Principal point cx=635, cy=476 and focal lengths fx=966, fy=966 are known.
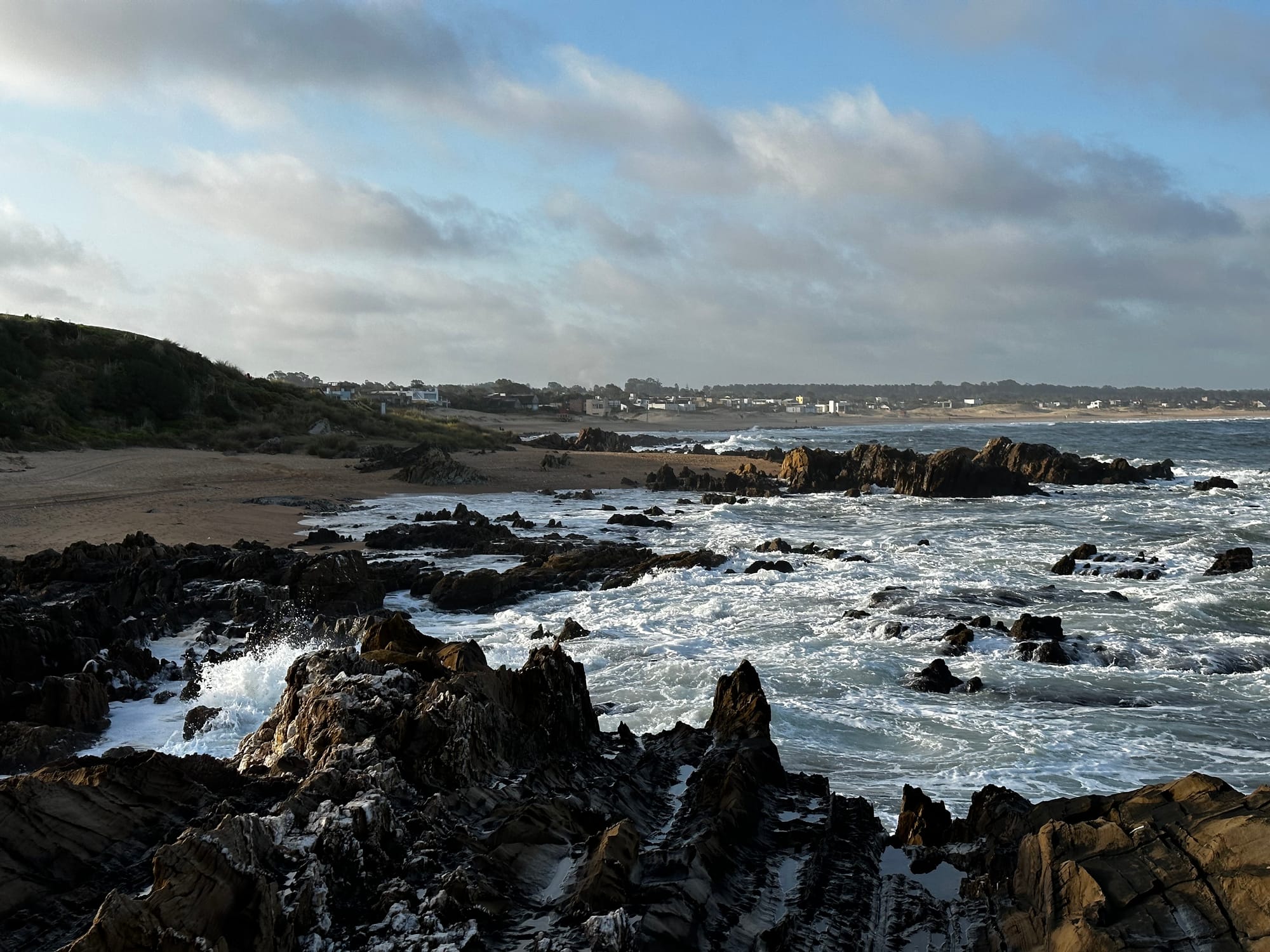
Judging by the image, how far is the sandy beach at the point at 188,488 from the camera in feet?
65.4

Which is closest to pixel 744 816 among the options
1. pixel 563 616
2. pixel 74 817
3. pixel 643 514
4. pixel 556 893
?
pixel 556 893

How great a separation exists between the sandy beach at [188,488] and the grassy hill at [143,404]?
2.22m

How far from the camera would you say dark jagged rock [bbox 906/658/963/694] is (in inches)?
437

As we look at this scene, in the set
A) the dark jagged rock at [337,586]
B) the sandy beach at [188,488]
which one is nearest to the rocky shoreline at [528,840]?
the dark jagged rock at [337,586]

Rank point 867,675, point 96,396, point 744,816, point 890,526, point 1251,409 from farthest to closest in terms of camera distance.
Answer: point 1251,409 → point 96,396 → point 890,526 → point 867,675 → point 744,816

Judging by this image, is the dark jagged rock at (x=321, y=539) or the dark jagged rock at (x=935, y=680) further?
the dark jagged rock at (x=321, y=539)

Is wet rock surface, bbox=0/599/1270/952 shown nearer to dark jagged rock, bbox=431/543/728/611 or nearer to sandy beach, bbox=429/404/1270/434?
dark jagged rock, bbox=431/543/728/611

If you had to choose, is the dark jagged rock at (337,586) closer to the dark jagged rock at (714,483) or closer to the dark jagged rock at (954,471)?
the dark jagged rock at (714,483)

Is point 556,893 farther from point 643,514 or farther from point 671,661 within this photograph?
point 643,514

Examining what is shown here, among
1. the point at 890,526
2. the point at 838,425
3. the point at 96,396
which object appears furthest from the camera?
the point at 838,425

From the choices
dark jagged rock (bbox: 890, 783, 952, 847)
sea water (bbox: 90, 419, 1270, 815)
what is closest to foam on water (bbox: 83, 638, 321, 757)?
sea water (bbox: 90, 419, 1270, 815)

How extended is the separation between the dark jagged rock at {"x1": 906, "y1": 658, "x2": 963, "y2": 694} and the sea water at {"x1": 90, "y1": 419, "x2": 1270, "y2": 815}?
0.71 feet

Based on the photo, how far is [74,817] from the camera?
15.6ft

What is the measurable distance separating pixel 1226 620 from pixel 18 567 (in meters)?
18.2
